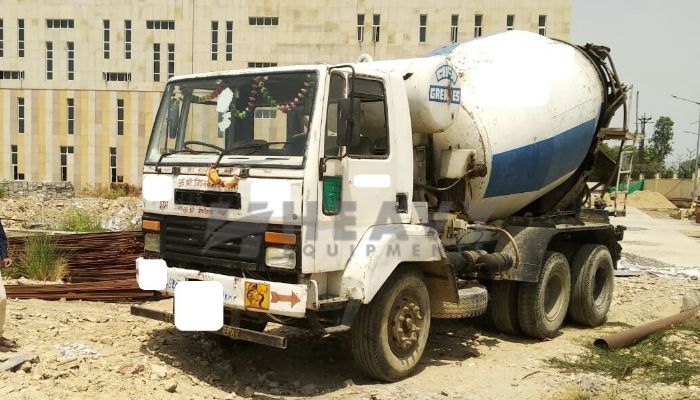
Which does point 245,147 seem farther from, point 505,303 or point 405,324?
point 505,303

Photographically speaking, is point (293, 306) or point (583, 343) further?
point (583, 343)

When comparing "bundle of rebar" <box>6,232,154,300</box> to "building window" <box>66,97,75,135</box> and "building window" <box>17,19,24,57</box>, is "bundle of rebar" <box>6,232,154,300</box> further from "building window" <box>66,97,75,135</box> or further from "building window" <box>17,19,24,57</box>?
"building window" <box>17,19,24,57</box>

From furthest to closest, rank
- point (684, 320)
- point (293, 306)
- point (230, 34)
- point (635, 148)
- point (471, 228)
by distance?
1. point (230, 34)
2. point (635, 148)
3. point (684, 320)
4. point (471, 228)
5. point (293, 306)

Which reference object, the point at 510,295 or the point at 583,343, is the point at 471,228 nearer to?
the point at 510,295

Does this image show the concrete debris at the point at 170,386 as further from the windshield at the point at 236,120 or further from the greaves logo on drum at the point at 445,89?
the greaves logo on drum at the point at 445,89

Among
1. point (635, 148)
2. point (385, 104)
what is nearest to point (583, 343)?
point (635, 148)

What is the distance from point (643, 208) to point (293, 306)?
4370 cm

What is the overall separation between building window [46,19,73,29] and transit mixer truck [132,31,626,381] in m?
40.7

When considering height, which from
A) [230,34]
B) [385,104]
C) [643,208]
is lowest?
[643,208]

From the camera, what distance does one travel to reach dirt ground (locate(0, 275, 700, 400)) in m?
4.90

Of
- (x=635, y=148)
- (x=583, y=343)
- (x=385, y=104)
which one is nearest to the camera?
(x=385, y=104)

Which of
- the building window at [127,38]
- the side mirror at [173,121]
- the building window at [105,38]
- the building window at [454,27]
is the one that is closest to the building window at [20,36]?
the building window at [105,38]

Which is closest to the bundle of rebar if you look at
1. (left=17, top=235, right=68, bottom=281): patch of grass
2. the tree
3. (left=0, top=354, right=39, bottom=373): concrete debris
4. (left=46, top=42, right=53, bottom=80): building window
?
(left=17, top=235, right=68, bottom=281): patch of grass

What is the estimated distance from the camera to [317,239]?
4797mm
